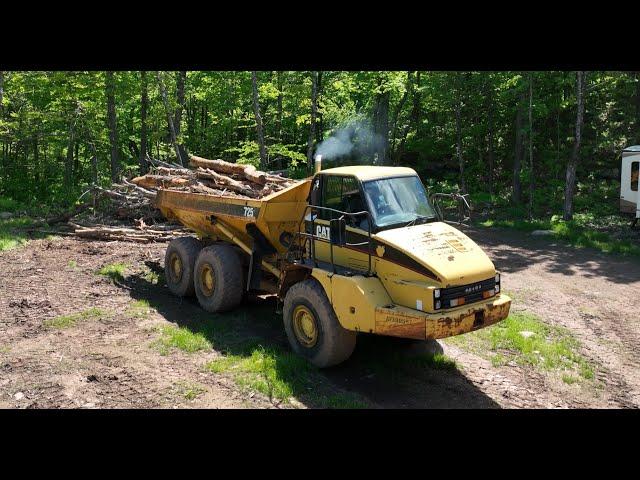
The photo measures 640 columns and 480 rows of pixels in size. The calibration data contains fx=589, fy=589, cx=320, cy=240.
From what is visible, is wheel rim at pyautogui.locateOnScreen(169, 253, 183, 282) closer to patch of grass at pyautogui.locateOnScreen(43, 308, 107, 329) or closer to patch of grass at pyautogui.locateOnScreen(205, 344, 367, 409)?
patch of grass at pyautogui.locateOnScreen(43, 308, 107, 329)

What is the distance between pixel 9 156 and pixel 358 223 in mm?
25842

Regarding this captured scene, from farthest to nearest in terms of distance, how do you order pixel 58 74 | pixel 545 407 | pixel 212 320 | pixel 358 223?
1. pixel 58 74
2. pixel 212 320
3. pixel 358 223
4. pixel 545 407

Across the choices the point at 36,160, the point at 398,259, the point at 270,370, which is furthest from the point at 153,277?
the point at 36,160

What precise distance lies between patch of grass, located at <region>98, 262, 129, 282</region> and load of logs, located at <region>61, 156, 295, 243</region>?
5.06 feet

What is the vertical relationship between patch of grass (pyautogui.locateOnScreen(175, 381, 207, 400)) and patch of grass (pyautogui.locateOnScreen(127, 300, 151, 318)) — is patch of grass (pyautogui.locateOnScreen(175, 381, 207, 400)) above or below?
below

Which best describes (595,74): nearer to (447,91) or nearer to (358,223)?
(447,91)

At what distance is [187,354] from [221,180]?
155 inches

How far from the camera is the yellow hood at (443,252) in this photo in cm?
674

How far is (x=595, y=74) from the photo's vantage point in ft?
68.2

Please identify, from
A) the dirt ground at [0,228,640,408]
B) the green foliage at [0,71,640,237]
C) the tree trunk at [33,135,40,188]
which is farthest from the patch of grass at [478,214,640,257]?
the tree trunk at [33,135,40,188]

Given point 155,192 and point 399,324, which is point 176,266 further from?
point 399,324

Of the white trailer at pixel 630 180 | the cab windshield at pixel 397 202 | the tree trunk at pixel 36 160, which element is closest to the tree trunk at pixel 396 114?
the white trailer at pixel 630 180

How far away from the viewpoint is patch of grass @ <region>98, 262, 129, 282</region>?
11.4m
